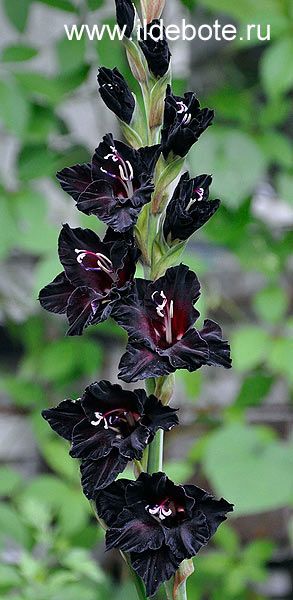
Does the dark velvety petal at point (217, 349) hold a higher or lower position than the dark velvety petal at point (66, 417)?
higher

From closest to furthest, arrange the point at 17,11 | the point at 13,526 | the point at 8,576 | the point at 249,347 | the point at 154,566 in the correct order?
the point at 154,566 → the point at 8,576 → the point at 13,526 → the point at 17,11 → the point at 249,347

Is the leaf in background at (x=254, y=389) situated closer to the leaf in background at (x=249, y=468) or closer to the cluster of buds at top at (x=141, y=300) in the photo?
→ the leaf in background at (x=249, y=468)

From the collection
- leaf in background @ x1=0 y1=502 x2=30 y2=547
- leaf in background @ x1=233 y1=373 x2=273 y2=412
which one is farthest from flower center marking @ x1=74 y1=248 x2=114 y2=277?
leaf in background @ x1=233 y1=373 x2=273 y2=412

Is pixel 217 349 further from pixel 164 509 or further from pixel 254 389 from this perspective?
pixel 254 389

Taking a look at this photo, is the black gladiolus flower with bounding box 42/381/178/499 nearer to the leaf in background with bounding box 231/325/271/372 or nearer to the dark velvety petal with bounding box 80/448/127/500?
the dark velvety petal with bounding box 80/448/127/500

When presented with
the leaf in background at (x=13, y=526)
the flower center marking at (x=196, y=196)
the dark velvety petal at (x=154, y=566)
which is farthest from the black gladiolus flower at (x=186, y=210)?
the leaf in background at (x=13, y=526)

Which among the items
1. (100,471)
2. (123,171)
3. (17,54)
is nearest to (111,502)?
(100,471)

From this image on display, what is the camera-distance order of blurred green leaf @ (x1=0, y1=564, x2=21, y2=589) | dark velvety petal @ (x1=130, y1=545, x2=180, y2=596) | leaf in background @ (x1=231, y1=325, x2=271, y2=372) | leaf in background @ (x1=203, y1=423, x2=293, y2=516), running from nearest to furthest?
dark velvety petal @ (x1=130, y1=545, x2=180, y2=596) → blurred green leaf @ (x1=0, y1=564, x2=21, y2=589) → leaf in background @ (x1=203, y1=423, x2=293, y2=516) → leaf in background @ (x1=231, y1=325, x2=271, y2=372)
